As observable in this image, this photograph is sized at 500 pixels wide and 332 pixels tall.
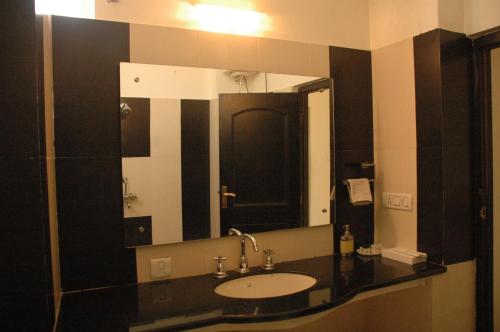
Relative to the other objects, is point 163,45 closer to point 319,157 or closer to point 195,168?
point 195,168

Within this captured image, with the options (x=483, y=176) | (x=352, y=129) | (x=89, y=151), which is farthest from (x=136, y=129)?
(x=483, y=176)

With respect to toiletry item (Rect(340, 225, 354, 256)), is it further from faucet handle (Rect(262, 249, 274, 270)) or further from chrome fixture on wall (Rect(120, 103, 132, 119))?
chrome fixture on wall (Rect(120, 103, 132, 119))

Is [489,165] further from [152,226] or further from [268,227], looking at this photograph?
[152,226]

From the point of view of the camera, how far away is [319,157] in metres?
2.02

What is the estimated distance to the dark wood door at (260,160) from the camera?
180cm

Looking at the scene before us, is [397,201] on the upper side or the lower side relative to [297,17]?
lower

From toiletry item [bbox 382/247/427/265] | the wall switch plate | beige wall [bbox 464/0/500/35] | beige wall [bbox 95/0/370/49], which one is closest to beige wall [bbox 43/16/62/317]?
beige wall [bbox 95/0/370/49]

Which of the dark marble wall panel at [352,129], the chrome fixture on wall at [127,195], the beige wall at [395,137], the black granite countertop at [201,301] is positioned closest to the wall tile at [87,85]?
the chrome fixture on wall at [127,195]

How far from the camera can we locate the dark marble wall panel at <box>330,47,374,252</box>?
206cm

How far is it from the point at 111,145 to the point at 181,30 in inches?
23.4

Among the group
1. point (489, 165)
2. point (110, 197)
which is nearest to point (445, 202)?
point (489, 165)

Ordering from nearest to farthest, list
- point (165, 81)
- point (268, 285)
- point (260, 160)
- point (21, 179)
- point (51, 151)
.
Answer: point (21, 179)
point (51, 151)
point (165, 81)
point (268, 285)
point (260, 160)

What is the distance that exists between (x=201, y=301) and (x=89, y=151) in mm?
738

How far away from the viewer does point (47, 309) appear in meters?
1.08
